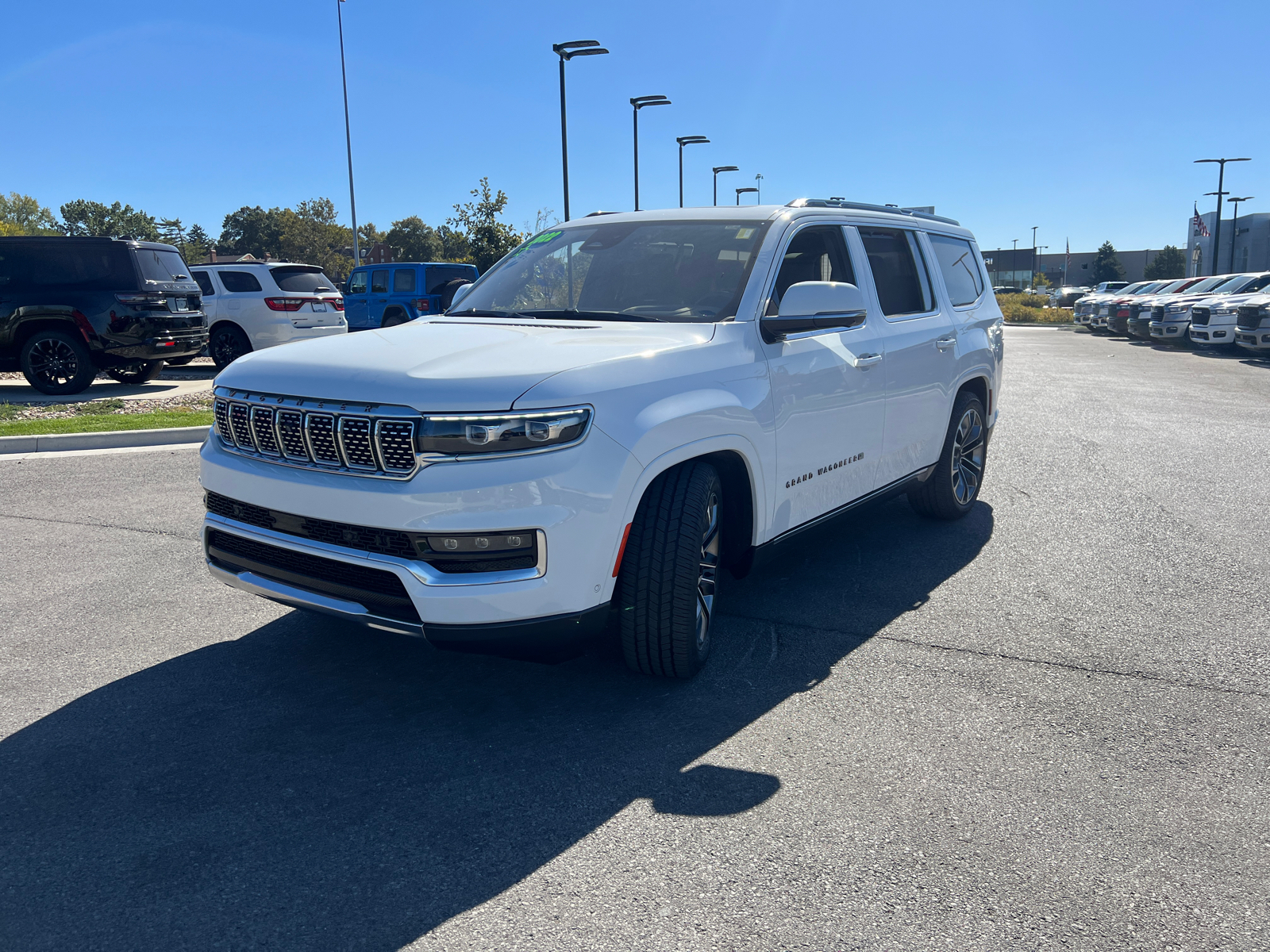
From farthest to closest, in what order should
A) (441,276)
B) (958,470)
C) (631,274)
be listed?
1. (441,276)
2. (958,470)
3. (631,274)

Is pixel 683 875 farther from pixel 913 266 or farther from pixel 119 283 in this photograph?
pixel 119 283

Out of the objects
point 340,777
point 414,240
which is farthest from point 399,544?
point 414,240

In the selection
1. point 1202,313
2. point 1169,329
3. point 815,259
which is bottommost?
point 1169,329

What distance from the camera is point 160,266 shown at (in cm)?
1355

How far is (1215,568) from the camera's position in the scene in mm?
5543

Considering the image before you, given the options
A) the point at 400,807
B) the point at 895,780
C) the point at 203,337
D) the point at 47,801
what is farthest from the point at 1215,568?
the point at 203,337

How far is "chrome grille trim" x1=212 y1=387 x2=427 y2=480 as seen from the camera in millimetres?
3240

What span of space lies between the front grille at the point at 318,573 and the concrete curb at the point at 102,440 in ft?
21.3

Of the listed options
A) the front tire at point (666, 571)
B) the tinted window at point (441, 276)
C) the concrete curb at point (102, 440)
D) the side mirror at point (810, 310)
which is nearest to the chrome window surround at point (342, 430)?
the front tire at point (666, 571)

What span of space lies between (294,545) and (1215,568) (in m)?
4.82

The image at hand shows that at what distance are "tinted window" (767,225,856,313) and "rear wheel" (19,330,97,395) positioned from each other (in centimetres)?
1140

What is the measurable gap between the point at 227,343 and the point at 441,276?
199 inches

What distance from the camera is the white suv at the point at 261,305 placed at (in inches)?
643

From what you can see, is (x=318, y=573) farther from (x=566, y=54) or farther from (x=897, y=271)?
(x=566, y=54)
